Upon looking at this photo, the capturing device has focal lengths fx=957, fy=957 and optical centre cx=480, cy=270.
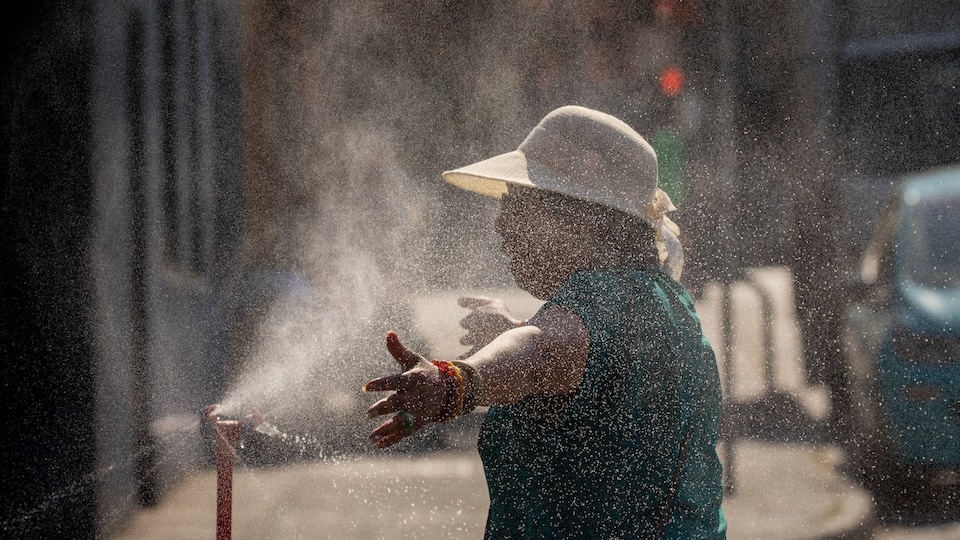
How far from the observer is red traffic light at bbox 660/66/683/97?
1170 centimetres

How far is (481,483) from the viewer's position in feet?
18.2

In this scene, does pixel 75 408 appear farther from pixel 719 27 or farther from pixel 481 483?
pixel 719 27

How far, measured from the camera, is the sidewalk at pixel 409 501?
4723 millimetres

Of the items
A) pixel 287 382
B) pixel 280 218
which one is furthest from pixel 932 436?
pixel 280 218

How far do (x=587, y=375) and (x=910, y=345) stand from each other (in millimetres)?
3751

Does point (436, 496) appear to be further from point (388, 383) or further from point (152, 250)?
point (388, 383)

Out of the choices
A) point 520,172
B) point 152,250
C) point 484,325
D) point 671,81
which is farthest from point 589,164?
point 671,81

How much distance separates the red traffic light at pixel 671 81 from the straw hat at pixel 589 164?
9.93 meters

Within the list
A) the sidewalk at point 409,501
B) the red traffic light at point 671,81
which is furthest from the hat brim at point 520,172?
the red traffic light at point 671,81

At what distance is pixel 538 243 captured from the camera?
6.46 feet

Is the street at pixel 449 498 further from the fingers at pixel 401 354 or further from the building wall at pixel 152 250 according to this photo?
the fingers at pixel 401 354

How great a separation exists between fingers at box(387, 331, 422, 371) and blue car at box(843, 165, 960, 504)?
13.1 ft

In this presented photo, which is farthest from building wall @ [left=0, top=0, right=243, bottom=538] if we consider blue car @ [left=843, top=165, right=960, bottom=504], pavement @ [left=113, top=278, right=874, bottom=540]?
blue car @ [left=843, top=165, right=960, bottom=504]

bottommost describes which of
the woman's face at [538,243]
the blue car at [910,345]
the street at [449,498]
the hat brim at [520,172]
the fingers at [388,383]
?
the street at [449,498]
